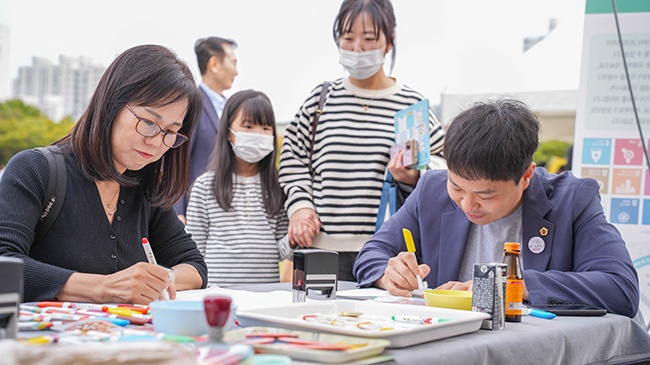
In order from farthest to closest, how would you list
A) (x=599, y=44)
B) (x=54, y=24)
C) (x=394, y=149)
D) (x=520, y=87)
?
(x=54, y=24) → (x=520, y=87) → (x=599, y=44) → (x=394, y=149)

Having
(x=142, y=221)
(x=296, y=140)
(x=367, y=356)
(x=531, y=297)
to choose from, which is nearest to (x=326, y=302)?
(x=367, y=356)

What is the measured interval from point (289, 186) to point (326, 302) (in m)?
1.47

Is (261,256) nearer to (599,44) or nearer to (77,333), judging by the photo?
(599,44)

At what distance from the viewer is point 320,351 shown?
0.97 meters

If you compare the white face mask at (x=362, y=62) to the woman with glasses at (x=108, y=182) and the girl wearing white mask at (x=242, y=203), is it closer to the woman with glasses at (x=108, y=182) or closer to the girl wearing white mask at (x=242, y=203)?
the girl wearing white mask at (x=242, y=203)

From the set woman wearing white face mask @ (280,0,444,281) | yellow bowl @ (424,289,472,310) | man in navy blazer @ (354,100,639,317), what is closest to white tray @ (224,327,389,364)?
yellow bowl @ (424,289,472,310)

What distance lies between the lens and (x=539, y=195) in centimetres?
198

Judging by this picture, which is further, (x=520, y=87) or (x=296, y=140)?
(x=520, y=87)

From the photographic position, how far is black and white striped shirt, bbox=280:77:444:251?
109 inches

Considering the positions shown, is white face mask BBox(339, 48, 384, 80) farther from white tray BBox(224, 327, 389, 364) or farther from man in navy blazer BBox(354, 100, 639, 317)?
white tray BBox(224, 327, 389, 364)

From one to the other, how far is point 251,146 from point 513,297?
5.55 feet

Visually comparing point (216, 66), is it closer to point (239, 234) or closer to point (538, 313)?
point (239, 234)

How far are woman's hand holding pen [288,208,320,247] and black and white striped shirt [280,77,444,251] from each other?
0.10 feet

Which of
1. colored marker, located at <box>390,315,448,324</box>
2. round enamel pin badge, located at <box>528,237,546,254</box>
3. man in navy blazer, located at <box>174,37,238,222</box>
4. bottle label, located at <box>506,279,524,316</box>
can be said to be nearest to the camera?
colored marker, located at <box>390,315,448,324</box>
